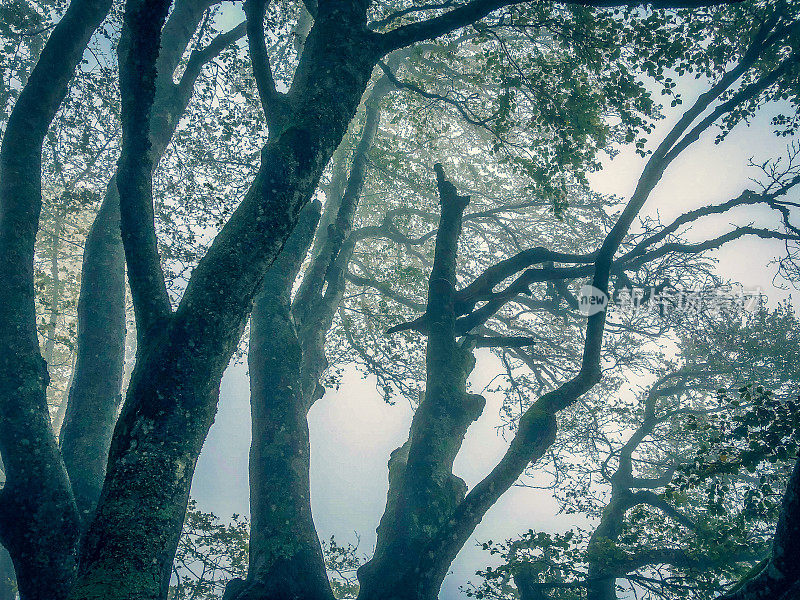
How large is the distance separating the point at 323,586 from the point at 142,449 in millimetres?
3537

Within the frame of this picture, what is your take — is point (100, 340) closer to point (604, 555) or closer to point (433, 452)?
point (433, 452)

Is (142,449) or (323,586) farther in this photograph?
(323,586)

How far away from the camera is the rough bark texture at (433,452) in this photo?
572cm

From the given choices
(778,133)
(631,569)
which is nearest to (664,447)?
(631,569)

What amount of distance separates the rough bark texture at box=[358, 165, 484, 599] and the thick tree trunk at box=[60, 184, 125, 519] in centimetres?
349

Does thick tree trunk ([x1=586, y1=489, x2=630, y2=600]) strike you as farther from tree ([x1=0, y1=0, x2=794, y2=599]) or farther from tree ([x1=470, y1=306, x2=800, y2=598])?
tree ([x1=0, y1=0, x2=794, y2=599])

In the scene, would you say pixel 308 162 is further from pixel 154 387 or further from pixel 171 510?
pixel 171 510

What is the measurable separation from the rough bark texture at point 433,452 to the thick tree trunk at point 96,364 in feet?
11.4

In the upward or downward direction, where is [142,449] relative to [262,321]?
downward

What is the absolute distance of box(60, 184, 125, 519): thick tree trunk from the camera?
551 centimetres

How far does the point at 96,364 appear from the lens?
245 inches

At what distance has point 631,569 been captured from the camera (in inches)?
317

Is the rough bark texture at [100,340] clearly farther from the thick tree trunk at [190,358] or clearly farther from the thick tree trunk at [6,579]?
the thick tree trunk at [6,579]

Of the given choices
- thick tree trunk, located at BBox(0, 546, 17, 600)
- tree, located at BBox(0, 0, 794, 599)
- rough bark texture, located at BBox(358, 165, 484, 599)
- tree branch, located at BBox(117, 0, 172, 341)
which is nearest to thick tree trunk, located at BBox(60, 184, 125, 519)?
tree, located at BBox(0, 0, 794, 599)
